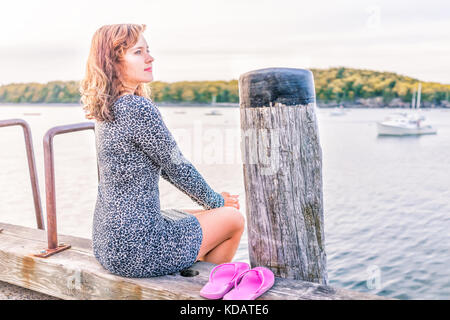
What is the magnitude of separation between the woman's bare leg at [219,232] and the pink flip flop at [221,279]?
0.25 m

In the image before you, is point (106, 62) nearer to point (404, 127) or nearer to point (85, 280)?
point (85, 280)

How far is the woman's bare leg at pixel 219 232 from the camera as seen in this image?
2307 millimetres

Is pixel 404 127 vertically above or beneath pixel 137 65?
beneath

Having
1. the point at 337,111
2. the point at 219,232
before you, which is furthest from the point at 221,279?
the point at 337,111

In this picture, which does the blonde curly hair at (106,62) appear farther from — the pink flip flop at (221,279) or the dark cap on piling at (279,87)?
the pink flip flop at (221,279)

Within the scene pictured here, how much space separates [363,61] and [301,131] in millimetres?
70478

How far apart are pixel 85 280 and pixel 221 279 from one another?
0.73 metres

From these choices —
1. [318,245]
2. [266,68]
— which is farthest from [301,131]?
[318,245]

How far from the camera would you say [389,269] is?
1112 cm

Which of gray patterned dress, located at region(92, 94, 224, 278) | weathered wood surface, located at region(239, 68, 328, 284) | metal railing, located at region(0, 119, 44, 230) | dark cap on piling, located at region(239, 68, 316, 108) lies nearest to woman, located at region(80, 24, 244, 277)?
gray patterned dress, located at region(92, 94, 224, 278)

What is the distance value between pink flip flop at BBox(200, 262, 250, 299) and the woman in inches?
8.3

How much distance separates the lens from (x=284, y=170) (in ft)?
6.89

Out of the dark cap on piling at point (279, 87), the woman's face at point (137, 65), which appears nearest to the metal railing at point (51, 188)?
the woman's face at point (137, 65)

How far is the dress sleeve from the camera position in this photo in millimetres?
2027
